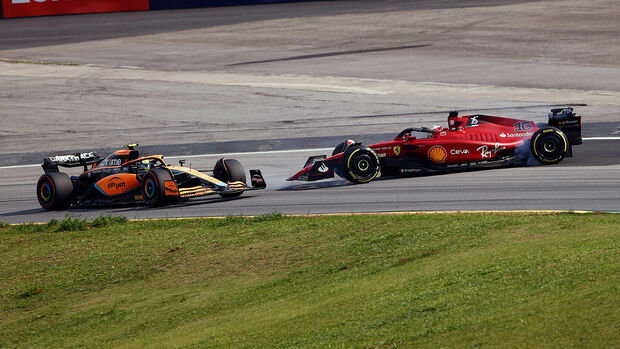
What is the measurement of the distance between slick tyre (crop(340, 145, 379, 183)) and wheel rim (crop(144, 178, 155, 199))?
468 centimetres

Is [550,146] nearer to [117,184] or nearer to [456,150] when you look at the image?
[456,150]

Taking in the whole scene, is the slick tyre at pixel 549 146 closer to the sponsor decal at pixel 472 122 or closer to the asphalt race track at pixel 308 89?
the asphalt race track at pixel 308 89

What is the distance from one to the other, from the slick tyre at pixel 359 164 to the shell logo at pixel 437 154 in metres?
1.37

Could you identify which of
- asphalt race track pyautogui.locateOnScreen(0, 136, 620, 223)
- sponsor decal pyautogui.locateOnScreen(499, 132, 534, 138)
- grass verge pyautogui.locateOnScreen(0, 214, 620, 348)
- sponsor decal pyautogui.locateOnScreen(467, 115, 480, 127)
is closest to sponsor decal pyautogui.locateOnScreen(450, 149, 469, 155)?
asphalt race track pyautogui.locateOnScreen(0, 136, 620, 223)

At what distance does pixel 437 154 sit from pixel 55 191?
9531 mm

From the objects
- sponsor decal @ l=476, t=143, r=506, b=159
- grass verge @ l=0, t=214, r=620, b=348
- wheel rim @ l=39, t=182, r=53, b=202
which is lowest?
grass verge @ l=0, t=214, r=620, b=348

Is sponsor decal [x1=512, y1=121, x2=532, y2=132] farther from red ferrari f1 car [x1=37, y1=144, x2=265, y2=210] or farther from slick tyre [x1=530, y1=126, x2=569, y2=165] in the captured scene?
red ferrari f1 car [x1=37, y1=144, x2=265, y2=210]

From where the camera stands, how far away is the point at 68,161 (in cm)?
2242

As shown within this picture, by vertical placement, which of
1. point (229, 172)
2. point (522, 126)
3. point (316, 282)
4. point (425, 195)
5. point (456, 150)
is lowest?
point (316, 282)

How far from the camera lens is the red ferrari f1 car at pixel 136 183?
20500 millimetres

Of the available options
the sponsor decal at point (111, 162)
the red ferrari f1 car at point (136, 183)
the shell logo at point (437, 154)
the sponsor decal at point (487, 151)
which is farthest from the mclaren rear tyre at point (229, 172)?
the sponsor decal at point (487, 151)

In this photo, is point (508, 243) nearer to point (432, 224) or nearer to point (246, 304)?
point (432, 224)

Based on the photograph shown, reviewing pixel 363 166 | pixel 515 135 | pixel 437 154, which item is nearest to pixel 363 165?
pixel 363 166

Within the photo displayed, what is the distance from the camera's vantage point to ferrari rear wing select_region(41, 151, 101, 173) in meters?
22.2
